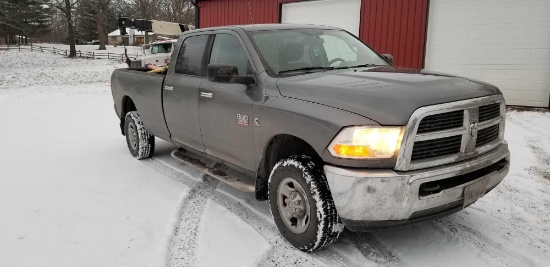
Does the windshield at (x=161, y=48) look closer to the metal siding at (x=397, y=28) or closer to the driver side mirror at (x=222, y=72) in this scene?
the metal siding at (x=397, y=28)

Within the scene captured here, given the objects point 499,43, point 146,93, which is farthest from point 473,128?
point 499,43

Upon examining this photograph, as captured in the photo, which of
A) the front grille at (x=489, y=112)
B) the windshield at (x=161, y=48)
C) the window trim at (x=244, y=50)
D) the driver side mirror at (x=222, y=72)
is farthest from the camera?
the windshield at (x=161, y=48)

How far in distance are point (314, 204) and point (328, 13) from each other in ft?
35.7

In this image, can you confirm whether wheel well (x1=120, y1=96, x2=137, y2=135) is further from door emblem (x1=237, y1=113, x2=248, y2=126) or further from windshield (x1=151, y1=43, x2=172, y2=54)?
windshield (x1=151, y1=43, x2=172, y2=54)

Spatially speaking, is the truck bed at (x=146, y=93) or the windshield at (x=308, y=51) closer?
the windshield at (x=308, y=51)

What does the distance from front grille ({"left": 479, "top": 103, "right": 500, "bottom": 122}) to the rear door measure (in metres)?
2.66

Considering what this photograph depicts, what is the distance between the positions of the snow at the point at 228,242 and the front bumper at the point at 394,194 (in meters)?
0.83

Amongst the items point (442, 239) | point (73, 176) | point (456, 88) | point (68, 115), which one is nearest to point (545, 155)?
point (442, 239)

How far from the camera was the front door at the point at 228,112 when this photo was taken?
3756mm

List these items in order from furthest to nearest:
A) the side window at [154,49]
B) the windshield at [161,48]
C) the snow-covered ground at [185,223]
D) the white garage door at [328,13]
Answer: the side window at [154,49]
the windshield at [161,48]
the white garage door at [328,13]
the snow-covered ground at [185,223]

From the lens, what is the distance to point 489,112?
3184 mm

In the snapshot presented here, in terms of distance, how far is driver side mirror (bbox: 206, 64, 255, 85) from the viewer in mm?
3623

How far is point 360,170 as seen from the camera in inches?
109

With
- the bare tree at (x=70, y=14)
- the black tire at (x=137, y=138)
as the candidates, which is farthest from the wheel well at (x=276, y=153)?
the bare tree at (x=70, y=14)
